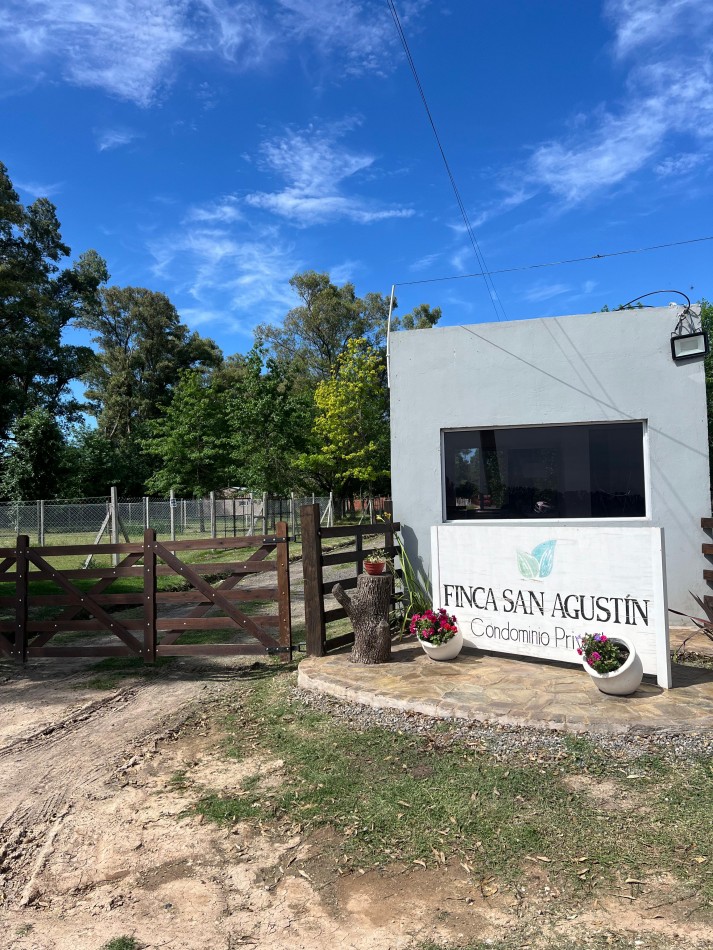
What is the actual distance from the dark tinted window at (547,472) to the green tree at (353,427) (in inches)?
1039

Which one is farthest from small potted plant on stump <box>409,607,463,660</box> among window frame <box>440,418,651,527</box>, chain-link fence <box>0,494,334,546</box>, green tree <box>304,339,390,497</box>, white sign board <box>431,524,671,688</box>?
green tree <box>304,339,390,497</box>

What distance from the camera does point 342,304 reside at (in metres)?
52.0

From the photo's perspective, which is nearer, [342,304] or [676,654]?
[676,654]

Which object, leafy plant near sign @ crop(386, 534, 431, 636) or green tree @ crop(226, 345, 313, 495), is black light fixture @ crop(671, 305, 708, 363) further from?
green tree @ crop(226, 345, 313, 495)

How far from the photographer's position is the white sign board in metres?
4.87

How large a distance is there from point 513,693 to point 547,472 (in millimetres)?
3299

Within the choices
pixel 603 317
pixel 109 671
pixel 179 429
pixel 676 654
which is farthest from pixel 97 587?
pixel 179 429

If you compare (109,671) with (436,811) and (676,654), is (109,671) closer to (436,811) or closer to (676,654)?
(436,811)

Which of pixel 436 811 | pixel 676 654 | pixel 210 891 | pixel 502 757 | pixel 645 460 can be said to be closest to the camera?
pixel 210 891

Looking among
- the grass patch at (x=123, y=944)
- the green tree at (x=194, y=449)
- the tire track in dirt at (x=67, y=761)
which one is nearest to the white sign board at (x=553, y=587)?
the tire track in dirt at (x=67, y=761)

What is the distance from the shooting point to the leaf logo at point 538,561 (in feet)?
17.9

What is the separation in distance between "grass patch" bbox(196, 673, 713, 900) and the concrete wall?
330 centimetres

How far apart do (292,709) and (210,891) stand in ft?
7.37

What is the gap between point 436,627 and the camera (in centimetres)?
577
